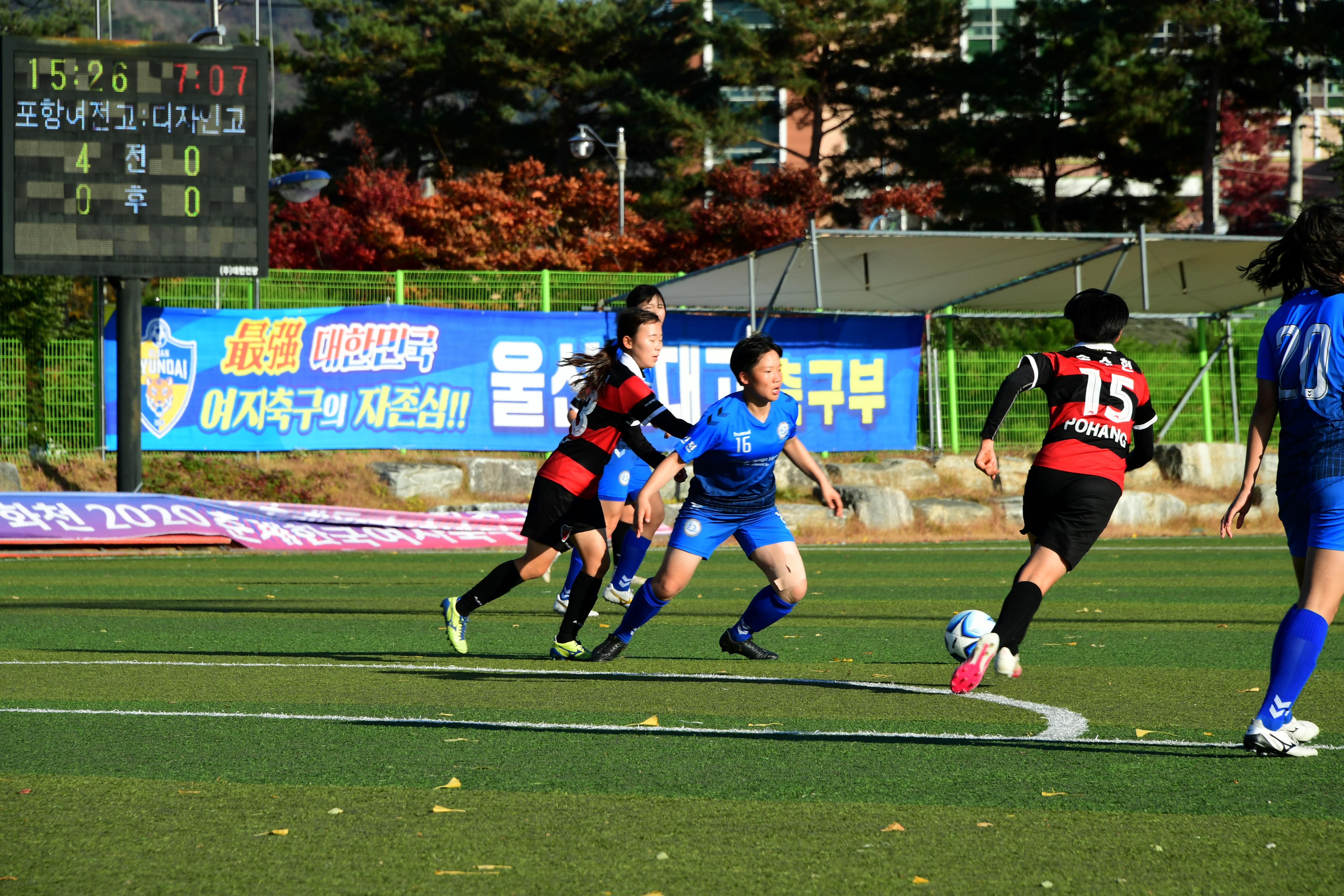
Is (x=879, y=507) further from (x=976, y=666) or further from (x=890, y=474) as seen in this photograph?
(x=976, y=666)

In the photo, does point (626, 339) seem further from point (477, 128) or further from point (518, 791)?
point (477, 128)

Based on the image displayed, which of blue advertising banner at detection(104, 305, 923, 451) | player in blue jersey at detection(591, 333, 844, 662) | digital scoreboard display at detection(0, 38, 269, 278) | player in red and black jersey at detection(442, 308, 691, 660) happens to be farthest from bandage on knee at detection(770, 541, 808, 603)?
blue advertising banner at detection(104, 305, 923, 451)

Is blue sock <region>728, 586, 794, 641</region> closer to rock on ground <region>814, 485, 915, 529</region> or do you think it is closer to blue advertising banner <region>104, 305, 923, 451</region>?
rock on ground <region>814, 485, 915, 529</region>

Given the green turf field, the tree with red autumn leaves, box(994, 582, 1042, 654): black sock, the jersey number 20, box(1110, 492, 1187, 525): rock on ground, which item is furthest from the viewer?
the tree with red autumn leaves

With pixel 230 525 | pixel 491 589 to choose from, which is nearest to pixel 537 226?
pixel 230 525

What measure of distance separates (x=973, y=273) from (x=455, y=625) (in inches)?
566

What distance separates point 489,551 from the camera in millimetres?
17453

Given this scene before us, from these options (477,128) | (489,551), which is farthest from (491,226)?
(489,551)

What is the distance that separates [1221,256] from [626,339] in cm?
1491

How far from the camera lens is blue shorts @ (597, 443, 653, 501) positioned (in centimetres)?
1021

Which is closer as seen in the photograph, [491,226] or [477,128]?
[491,226]

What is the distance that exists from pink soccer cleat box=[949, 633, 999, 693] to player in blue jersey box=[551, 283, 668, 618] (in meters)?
3.97

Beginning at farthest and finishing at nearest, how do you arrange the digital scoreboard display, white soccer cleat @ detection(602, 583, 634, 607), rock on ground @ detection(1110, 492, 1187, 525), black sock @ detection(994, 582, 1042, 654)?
1. rock on ground @ detection(1110, 492, 1187, 525)
2. the digital scoreboard display
3. white soccer cleat @ detection(602, 583, 634, 607)
4. black sock @ detection(994, 582, 1042, 654)

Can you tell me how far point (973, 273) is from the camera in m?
20.7
